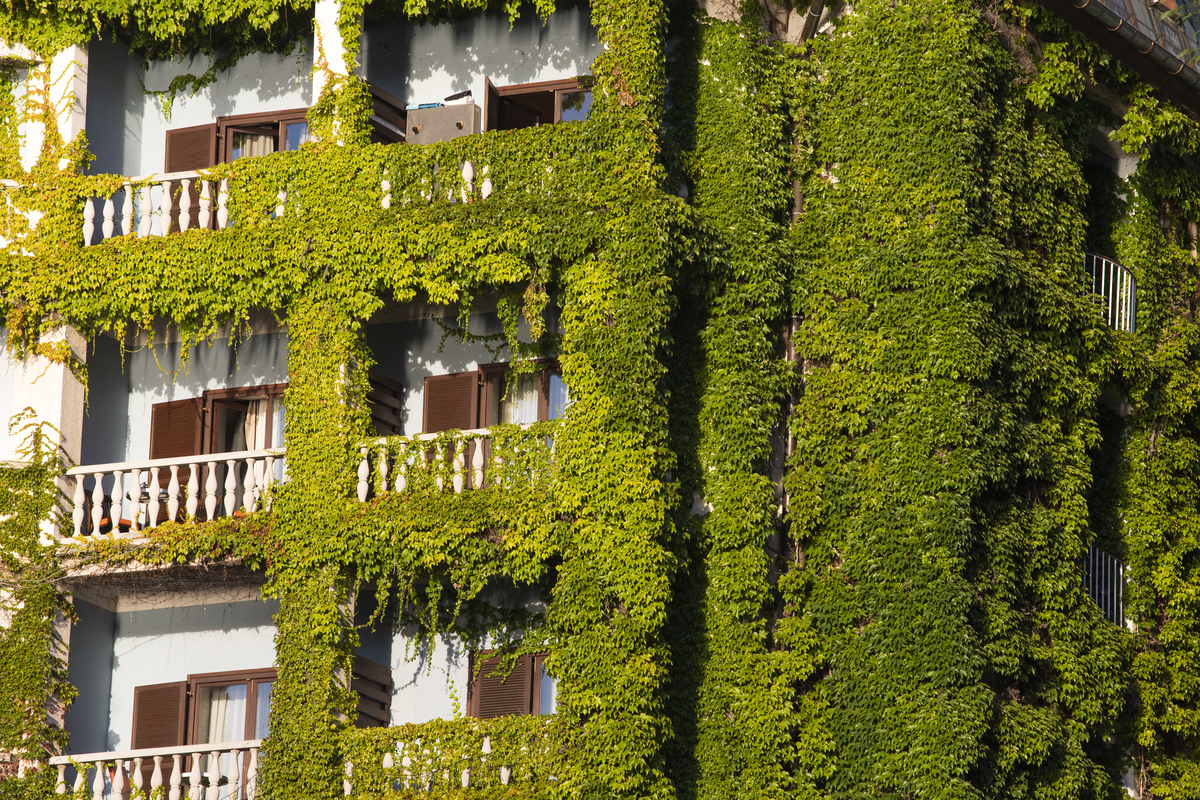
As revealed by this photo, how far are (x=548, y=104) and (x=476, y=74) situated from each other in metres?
1.42

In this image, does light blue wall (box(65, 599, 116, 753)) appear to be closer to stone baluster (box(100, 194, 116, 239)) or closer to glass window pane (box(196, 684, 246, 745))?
glass window pane (box(196, 684, 246, 745))

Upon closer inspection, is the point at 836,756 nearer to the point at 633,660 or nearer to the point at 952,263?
the point at 633,660

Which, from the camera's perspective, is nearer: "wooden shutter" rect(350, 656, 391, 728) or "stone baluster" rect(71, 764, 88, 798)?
"stone baluster" rect(71, 764, 88, 798)

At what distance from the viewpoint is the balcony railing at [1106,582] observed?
87.4 feet

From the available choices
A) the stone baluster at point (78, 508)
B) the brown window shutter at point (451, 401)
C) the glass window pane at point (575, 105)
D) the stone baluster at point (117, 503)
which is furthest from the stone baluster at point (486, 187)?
the stone baluster at point (78, 508)

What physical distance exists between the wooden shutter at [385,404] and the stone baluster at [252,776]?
5369mm

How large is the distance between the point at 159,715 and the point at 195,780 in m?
2.81

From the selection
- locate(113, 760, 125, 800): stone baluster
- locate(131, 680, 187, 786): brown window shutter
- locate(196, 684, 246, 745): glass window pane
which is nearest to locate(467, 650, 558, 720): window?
locate(196, 684, 246, 745): glass window pane

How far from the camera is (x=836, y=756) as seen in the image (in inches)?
950

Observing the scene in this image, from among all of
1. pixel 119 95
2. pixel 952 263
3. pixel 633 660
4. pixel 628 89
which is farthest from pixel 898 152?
pixel 119 95

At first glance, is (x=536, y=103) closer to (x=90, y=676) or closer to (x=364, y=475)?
(x=364, y=475)

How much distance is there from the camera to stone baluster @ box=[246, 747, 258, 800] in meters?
24.5

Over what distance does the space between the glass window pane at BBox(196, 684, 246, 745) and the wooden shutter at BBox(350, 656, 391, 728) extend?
7.80 ft

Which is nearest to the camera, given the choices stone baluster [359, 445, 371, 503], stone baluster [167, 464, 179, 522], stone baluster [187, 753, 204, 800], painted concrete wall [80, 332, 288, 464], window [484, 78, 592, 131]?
stone baluster [187, 753, 204, 800]
